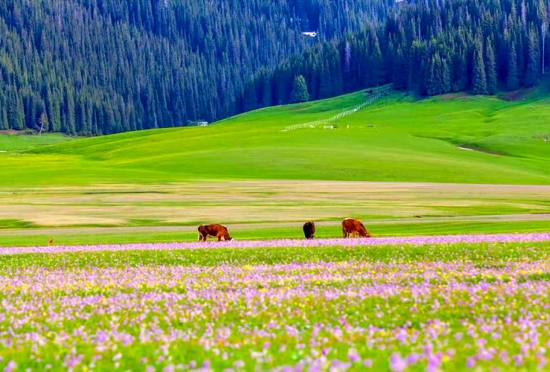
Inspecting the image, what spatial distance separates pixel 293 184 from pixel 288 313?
3287 inches

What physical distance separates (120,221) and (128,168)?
245 ft

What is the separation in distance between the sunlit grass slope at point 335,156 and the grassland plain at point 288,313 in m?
81.9

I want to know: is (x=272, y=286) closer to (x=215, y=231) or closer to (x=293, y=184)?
(x=215, y=231)

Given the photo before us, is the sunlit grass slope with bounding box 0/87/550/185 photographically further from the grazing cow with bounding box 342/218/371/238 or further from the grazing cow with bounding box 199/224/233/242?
the grazing cow with bounding box 342/218/371/238

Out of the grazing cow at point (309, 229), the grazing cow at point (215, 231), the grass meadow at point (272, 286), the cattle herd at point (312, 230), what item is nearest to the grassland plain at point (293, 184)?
the grass meadow at point (272, 286)

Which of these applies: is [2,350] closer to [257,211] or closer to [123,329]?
[123,329]

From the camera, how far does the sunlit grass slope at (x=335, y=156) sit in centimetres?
11762

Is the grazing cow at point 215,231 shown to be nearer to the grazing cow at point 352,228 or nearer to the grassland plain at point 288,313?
the grazing cow at point 352,228

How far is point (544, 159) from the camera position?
5615 inches

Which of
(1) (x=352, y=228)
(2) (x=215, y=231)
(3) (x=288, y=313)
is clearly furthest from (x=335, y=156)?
(3) (x=288, y=313)

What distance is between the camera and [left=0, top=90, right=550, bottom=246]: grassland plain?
189ft

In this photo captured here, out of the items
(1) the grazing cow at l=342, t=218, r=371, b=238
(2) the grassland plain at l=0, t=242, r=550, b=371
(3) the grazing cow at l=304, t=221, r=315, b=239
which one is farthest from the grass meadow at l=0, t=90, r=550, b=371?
(3) the grazing cow at l=304, t=221, r=315, b=239

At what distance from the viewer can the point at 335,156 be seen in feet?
445

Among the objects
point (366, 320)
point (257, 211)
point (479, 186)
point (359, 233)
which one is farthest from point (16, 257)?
point (479, 186)
